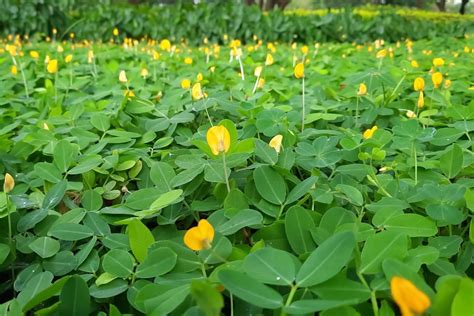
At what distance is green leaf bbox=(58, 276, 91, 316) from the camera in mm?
724

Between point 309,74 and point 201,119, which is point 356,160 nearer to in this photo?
point 201,119

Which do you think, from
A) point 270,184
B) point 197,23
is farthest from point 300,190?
point 197,23

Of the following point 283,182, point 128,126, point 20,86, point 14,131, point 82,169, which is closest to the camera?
point 283,182

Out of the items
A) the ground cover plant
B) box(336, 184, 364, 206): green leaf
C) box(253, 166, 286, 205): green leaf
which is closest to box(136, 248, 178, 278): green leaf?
the ground cover plant

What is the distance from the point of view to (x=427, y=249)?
30.4 inches

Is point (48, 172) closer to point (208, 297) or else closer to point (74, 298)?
point (74, 298)

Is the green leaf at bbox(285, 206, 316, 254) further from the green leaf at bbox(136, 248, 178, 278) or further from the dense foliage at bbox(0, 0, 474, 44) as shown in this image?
the dense foliage at bbox(0, 0, 474, 44)

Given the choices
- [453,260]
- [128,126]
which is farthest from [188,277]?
[128,126]

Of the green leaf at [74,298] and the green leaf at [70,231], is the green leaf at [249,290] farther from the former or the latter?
the green leaf at [70,231]

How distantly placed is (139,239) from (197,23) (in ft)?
23.3

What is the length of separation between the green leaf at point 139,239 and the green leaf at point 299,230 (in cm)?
22

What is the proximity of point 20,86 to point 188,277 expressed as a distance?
5.89ft

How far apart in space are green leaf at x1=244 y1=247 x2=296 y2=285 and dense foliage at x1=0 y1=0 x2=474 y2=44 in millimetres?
6748

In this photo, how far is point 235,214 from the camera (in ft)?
2.87
